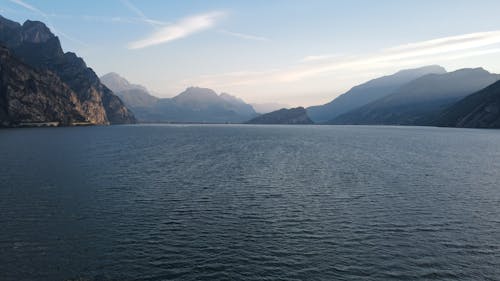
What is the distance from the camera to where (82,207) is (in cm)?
6019

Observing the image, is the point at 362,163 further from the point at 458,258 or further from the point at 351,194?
the point at 458,258

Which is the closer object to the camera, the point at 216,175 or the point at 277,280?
the point at 277,280

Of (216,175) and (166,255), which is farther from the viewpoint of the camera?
(216,175)

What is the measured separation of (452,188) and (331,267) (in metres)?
55.9

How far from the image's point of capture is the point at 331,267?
3856 cm

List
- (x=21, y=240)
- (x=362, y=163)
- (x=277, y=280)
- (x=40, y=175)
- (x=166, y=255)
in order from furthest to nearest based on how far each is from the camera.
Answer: (x=362, y=163)
(x=40, y=175)
(x=21, y=240)
(x=166, y=255)
(x=277, y=280)

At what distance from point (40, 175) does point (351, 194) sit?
76.1 m

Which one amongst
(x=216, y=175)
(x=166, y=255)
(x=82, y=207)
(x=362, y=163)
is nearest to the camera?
(x=166, y=255)

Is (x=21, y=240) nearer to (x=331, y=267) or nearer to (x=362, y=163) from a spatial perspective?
(x=331, y=267)

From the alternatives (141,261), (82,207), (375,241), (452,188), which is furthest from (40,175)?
Result: (452,188)

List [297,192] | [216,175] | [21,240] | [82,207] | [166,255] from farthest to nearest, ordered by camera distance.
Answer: [216,175] → [297,192] → [82,207] → [21,240] → [166,255]

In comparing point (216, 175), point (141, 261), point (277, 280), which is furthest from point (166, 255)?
point (216, 175)

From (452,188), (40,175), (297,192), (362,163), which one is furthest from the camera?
(362,163)

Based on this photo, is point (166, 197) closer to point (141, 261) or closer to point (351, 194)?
point (141, 261)
